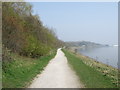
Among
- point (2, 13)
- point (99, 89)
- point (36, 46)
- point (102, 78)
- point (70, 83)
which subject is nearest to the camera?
point (99, 89)

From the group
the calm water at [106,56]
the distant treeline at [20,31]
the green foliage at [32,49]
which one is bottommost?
the calm water at [106,56]

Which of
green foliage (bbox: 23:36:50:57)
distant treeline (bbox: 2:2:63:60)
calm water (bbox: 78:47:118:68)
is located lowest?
calm water (bbox: 78:47:118:68)

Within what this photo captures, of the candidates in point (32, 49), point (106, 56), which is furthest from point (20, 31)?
point (106, 56)

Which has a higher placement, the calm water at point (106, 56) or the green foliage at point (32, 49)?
the green foliage at point (32, 49)

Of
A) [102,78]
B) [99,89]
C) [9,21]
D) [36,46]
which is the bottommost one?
[36,46]

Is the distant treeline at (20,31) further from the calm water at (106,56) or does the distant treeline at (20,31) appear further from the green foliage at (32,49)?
the calm water at (106,56)

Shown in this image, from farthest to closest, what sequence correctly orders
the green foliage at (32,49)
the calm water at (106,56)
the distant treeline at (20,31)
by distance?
the calm water at (106,56)
the green foliage at (32,49)
the distant treeline at (20,31)

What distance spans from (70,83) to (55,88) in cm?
133

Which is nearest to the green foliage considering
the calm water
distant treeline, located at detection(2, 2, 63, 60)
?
distant treeline, located at detection(2, 2, 63, 60)

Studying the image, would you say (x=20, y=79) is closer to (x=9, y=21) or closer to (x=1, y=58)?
(x=1, y=58)

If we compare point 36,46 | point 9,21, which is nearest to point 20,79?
point 9,21

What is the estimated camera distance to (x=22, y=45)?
Answer: 22.1m

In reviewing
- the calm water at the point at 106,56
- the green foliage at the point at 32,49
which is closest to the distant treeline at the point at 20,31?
the green foliage at the point at 32,49

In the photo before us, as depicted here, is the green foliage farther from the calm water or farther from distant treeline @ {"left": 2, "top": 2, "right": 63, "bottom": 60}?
the calm water
